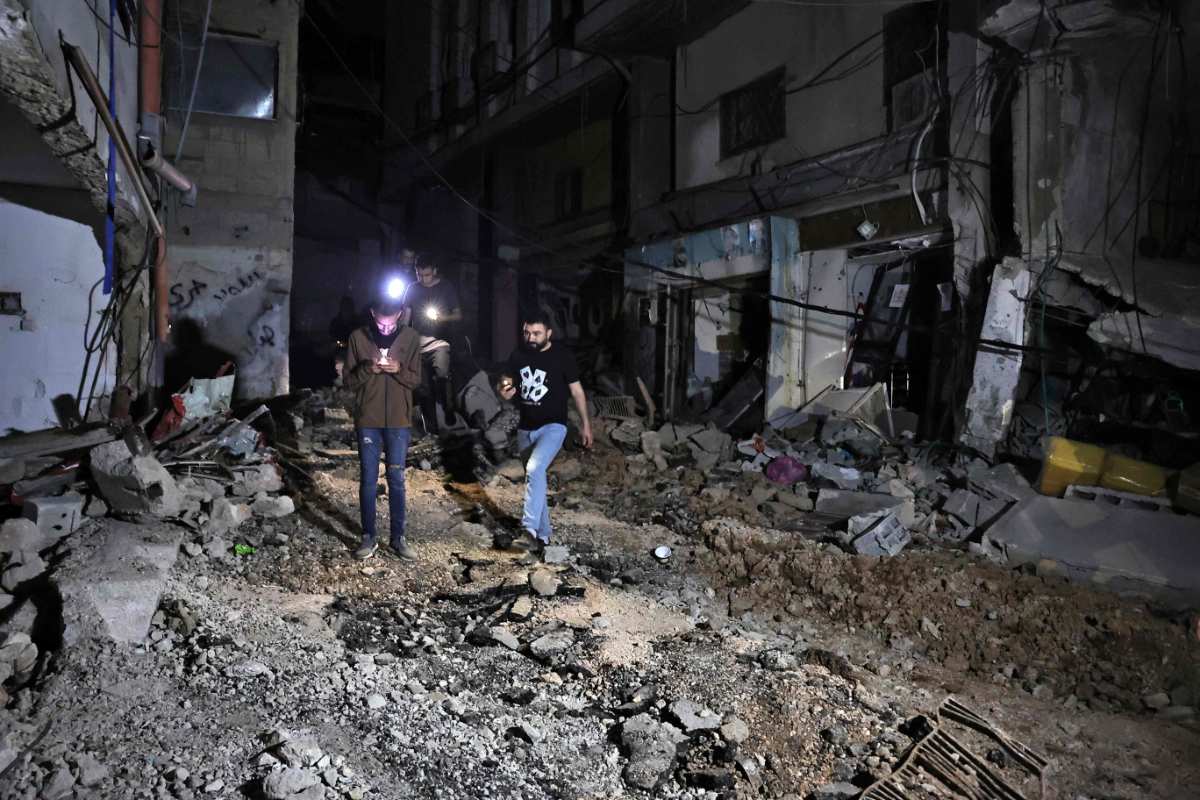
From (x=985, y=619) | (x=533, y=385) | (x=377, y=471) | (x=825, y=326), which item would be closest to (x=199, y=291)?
(x=377, y=471)

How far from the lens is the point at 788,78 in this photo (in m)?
10.4

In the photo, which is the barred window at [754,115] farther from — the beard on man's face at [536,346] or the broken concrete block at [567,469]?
the beard on man's face at [536,346]

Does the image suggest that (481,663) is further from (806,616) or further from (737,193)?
(737,193)

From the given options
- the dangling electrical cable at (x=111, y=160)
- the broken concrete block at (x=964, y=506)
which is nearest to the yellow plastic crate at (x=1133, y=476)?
the broken concrete block at (x=964, y=506)

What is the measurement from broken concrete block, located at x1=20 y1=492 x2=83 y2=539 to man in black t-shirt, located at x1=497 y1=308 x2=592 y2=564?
9.55 feet

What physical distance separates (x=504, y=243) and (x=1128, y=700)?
1513 centimetres

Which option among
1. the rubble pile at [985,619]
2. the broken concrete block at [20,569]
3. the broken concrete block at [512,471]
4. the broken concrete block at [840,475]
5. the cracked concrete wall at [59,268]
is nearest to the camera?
the broken concrete block at [20,569]

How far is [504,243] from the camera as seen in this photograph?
1700 cm

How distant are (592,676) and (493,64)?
16.1 meters

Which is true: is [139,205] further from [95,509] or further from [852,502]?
[852,502]

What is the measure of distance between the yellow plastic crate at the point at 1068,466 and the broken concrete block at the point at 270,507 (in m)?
6.69

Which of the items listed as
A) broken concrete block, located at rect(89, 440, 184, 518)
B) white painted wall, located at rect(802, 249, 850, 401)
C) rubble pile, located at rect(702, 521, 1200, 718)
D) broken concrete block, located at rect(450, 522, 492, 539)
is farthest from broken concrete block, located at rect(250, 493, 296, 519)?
white painted wall, located at rect(802, 249, 850, 401)

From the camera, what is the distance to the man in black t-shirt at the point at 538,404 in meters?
5.48

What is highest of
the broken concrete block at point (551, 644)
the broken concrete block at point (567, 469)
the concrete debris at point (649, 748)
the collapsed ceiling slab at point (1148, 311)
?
the collapsed ceiling slab at point (1148, 311)
